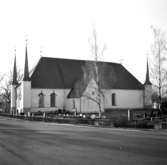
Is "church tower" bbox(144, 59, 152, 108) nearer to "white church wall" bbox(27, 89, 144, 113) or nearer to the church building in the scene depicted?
the church building

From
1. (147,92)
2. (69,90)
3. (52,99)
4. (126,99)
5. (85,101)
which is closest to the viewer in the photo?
(85,101)

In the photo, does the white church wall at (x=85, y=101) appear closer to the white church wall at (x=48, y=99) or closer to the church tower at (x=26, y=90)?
the white church wall at (x=48, y=99)

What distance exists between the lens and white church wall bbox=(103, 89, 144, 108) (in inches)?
2240

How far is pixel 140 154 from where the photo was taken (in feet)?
35.0

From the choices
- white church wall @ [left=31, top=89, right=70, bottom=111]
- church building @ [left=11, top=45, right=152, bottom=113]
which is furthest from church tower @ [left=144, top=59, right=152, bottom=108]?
white church wall @ [left=31, top=89, right=70, bottom=111]

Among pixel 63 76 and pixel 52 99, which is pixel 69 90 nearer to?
pixel 63 76

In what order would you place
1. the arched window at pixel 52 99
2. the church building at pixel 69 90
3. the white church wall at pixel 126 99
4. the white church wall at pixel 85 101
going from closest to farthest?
the church building at pixel 69 90 < the white church wall at pixel 85 101 < the arched window at pixel 52 99 < the white church wall at pixel 126 99

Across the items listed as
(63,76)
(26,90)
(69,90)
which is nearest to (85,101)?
(69,90)

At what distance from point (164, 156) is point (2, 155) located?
6.10 meters

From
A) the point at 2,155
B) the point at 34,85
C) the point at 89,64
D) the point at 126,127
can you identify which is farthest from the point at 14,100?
the point at 2,155

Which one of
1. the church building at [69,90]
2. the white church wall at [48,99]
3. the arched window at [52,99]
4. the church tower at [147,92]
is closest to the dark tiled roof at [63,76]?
the church building at [69,90]

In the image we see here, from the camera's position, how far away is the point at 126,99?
5925cm

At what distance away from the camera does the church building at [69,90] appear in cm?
5059

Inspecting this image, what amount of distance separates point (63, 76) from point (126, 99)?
47.6 feet
